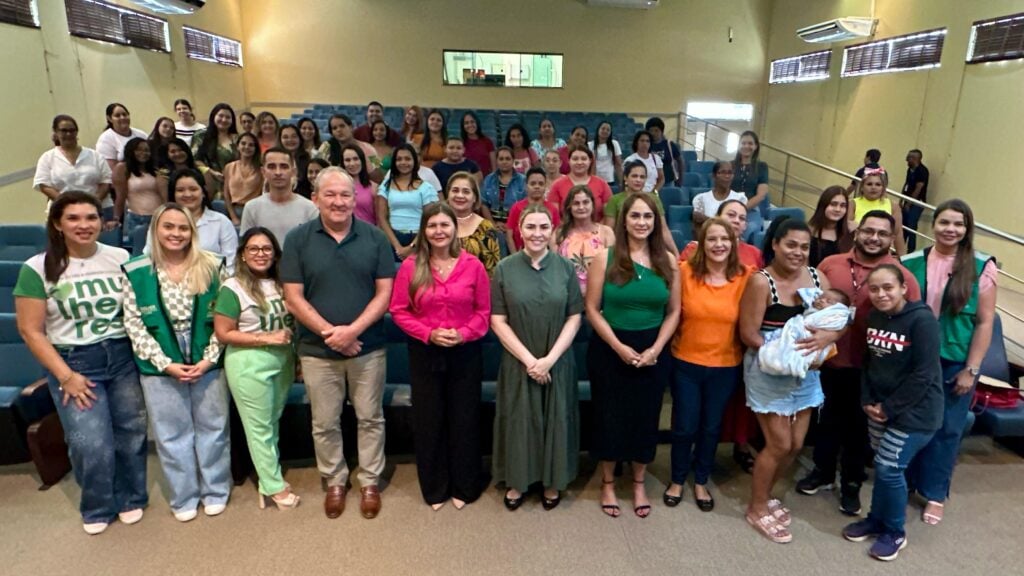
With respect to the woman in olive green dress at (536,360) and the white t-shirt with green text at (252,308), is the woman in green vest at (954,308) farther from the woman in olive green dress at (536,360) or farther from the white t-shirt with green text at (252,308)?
the white t-shirt with green text at (252,308)

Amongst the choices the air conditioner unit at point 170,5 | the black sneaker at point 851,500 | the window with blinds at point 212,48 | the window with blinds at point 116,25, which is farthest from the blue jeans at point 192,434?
the window with blinds at point 212,48

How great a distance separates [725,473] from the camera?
2.95 meters

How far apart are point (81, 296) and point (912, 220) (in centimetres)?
762

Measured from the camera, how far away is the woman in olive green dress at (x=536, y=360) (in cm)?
236

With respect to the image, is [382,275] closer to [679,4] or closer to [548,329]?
[548,329]

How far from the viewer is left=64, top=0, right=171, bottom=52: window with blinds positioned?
6105 mm

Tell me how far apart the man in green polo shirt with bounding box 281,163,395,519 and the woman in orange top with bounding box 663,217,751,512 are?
1296mm

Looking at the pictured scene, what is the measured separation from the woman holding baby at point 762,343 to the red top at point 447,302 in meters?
1.09

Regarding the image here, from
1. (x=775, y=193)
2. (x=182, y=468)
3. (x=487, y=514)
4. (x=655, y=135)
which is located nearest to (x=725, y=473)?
(x=487, y=514)

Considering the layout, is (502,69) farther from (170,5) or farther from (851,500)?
(851,500)

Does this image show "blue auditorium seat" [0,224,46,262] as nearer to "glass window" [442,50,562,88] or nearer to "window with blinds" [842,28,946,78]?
"glass window" [442,50,562,88]

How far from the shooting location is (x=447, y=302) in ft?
7.70

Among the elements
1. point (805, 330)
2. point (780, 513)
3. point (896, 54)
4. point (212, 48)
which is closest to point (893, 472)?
point (780, 513)

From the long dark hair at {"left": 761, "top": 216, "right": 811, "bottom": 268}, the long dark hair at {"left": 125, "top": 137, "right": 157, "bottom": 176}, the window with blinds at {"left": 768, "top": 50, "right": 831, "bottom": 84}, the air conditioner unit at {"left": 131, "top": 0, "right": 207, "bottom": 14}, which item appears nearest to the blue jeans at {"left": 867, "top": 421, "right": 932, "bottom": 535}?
the long dark hair at {"left": 761, "top": 216, "right": 811, "bottom": 268}
